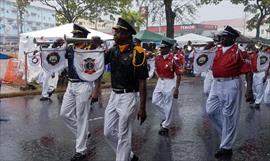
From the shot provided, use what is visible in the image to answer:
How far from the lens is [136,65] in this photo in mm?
5539

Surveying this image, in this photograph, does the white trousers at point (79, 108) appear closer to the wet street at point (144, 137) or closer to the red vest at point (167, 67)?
the wet street at point (144, 137)

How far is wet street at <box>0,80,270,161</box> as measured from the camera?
700 centimetres

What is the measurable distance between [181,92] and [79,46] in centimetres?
1047

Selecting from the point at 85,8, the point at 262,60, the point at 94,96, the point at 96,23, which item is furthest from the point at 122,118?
the point at 96,23

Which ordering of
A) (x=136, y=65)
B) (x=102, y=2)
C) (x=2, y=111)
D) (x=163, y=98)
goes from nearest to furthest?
(x=136, y=65) → (x=163, y=98) → (x=2, y=111) → (x=102, y=2)

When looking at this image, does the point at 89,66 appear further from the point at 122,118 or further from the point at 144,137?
the point at 144,137

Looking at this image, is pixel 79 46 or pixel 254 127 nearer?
pixel 79 46

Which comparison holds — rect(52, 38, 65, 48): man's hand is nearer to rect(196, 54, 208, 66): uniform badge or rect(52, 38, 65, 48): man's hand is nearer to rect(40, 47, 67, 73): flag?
rect(40, 47, 67, 73): flag

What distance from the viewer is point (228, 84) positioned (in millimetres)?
6844

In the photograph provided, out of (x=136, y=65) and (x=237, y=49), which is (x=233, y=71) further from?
(x=136, y=65)

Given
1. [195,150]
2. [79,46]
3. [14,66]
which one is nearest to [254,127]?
[195,150]

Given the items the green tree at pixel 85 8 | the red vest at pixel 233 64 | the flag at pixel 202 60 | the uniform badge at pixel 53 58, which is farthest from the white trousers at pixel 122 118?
the green tree at pixel 85 8

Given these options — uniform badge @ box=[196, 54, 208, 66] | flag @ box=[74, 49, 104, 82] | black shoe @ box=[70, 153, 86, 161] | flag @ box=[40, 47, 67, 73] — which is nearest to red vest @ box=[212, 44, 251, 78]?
flag @ box=[74, 49, 104, 82]

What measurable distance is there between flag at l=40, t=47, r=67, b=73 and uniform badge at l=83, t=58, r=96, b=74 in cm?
112
